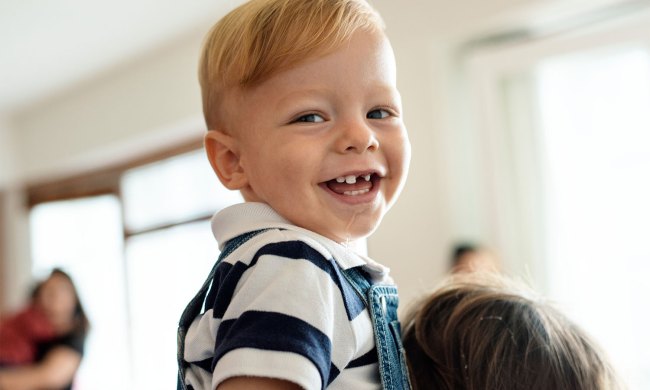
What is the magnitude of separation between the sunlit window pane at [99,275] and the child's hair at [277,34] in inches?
228

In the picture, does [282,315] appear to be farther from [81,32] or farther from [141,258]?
[141,258]

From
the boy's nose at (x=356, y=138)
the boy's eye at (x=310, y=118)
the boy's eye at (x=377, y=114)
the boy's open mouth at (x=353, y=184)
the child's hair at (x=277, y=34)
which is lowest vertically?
the boy's open mouth at (x=353, y=184)

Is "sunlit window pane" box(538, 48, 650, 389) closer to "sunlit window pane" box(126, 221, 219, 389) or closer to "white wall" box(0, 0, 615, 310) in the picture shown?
"white wall" box(0, 0, 615, 310)

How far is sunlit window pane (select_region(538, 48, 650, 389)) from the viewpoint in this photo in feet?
11.9

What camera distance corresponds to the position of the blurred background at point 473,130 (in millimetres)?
3709

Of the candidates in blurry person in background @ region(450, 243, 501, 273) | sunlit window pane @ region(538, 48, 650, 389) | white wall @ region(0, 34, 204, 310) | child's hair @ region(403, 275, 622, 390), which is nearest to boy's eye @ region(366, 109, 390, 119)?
child's hair @ region(403, 275, 622, 390)

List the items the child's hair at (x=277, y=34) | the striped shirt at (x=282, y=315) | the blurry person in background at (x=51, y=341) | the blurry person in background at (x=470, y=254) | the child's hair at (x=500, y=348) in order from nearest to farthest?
the striped shirt at (x=282, y=315) → the child's hair at (x=277, y=34) → the child's hair at (x=500, y=348) → the blurry person in background at (x=470, y=254) → the blurry person in background at (x=51, y=341)

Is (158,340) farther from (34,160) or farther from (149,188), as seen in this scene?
(34,160)

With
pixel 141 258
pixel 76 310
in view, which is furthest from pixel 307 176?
pixel 141 258

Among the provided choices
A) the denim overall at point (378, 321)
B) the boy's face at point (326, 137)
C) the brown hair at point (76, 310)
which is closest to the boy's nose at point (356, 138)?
the boy's face at point (326, 137)

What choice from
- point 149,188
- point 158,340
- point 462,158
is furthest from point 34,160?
point 462,158

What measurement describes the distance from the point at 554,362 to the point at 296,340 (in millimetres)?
368

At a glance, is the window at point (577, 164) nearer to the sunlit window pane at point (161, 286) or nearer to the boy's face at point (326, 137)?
the sunlit window pane at point (161, 286)

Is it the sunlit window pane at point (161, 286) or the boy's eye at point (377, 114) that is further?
the sunlit window pane at point (161, 286)
